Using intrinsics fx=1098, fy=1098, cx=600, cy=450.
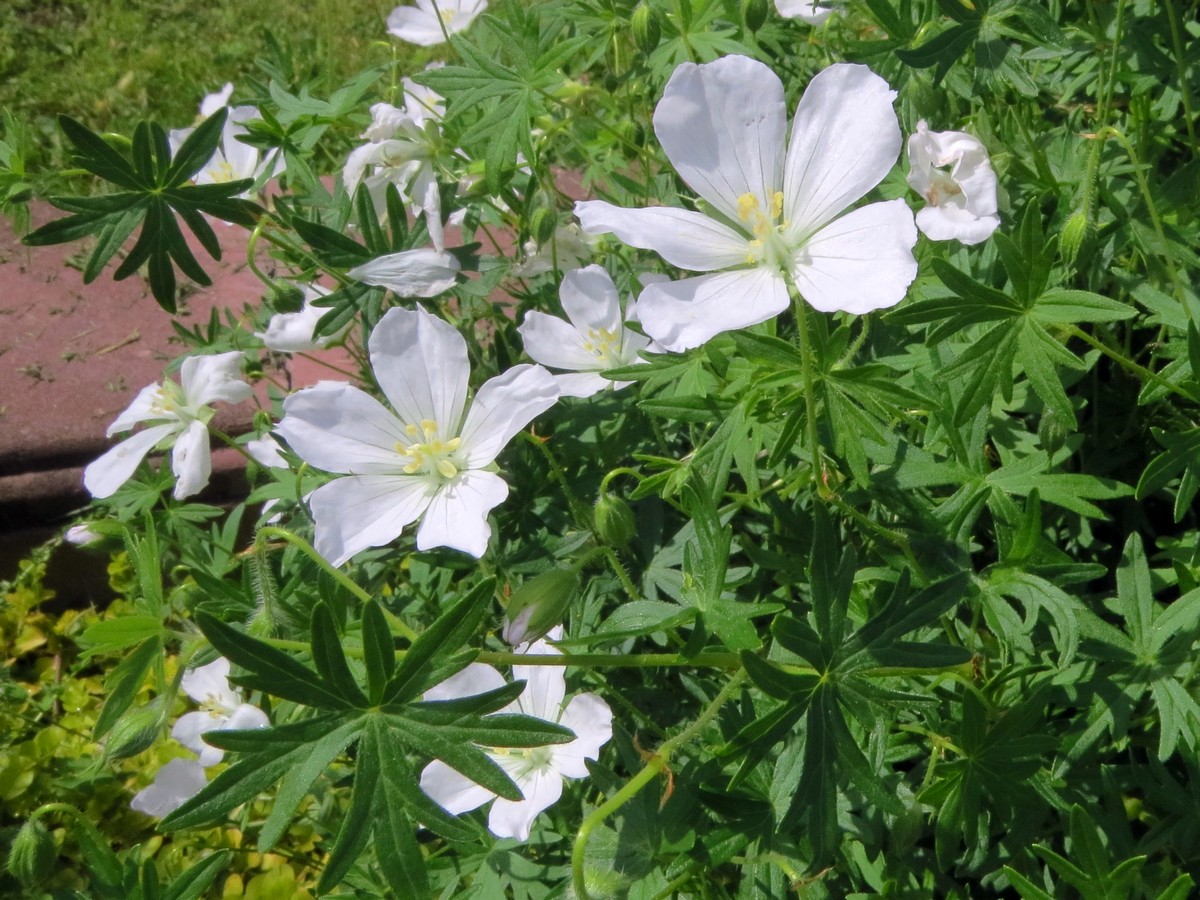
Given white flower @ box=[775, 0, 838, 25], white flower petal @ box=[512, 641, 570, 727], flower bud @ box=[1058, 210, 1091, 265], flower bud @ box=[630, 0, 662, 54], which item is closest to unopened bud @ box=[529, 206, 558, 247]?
flower bud @ box=[630, 0, 662, 54]

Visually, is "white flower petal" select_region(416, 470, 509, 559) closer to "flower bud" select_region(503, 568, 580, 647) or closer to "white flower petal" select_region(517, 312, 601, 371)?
"flower bud" select_region(503, 568, 580, 647)

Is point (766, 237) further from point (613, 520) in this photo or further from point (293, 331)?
point (293, 331)

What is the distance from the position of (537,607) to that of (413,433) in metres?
0.37

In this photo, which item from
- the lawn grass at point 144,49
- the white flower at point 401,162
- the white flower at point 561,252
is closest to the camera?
the white flower at point 401,162

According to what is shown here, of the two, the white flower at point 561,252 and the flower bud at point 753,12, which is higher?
the flower bud at point 753,12

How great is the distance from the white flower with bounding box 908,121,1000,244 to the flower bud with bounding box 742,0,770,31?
1.27 feet

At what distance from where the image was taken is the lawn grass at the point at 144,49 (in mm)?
3672

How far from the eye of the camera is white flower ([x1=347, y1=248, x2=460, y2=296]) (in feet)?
4.99

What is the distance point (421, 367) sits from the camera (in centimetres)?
140

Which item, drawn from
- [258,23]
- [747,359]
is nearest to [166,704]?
[747,359]

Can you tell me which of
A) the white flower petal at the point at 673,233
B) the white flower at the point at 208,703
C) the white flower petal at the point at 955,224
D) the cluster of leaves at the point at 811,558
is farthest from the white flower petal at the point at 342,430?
the white flower petal at the point at 955,224

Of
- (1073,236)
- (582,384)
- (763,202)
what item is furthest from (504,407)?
(1073,236)

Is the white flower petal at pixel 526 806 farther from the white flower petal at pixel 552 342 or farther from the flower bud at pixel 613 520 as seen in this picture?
the white flower petal at pixel 552 342

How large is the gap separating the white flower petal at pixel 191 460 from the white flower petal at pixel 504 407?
0.49 m
